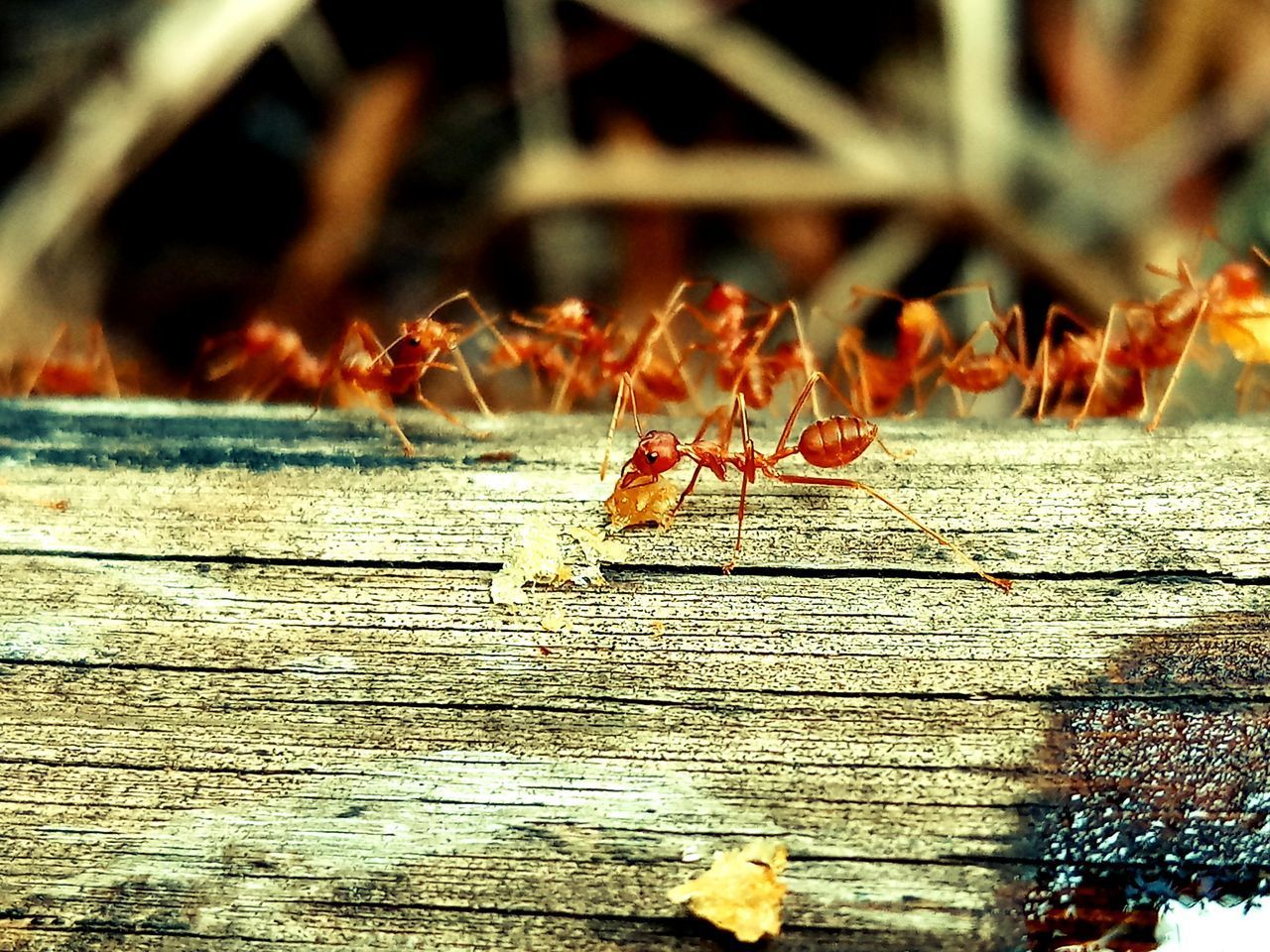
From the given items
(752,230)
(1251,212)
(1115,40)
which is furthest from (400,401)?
(1115,40)

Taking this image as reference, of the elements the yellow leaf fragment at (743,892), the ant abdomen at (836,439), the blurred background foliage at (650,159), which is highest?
the blurred background foliage at (650,159)

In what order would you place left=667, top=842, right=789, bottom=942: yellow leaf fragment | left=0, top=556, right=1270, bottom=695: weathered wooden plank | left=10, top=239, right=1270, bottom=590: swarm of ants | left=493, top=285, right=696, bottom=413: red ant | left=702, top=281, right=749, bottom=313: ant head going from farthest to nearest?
left=702, top=281, right=749, bottom=313: ant head → left=493, top=285, right=696, bottom=413: red ant → left=10, top=239, right=1270, bottom=590: swarm of ants → left=0, top=556, right=1270, bottom=695: weathered wooden plank → left=667, top=842, right=789, bottom=942: yellow leaf fragment

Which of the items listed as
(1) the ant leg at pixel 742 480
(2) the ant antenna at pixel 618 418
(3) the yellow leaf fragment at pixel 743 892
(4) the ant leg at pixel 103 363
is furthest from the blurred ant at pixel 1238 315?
(4) the ant leg at pixel 103 363

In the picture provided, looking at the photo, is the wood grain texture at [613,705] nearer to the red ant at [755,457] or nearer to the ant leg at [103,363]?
the red ant at [755,457]

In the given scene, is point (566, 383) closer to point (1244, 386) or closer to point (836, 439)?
point (836, 439)

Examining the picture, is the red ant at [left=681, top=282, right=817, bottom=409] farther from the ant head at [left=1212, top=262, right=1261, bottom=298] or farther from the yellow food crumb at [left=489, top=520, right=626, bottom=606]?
the ant head at [left=1212, top=262, right=1261, bottom=298]

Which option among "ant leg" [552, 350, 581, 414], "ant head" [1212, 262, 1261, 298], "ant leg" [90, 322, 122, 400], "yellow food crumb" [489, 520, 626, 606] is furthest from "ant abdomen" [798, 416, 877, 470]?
"ant leg" [90, 322, 122, 400]
